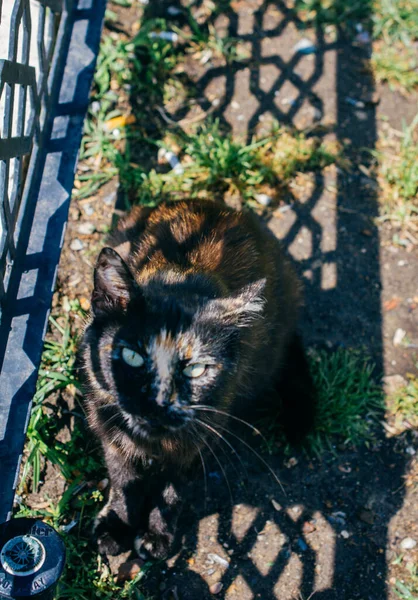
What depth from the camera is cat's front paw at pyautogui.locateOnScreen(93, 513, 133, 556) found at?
313 centimetres

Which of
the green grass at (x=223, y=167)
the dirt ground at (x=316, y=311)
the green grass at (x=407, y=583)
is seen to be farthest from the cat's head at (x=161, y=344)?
the green grass at (x=223, y=167)

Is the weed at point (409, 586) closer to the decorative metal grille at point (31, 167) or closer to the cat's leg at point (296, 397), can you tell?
the cat's leg at point (296, 397)

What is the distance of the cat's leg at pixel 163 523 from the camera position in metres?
3.14

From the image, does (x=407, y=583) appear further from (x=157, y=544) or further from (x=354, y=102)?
(x=354, y=102)

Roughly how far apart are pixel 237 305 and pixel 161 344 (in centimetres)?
37

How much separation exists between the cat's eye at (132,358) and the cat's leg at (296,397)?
1260mm

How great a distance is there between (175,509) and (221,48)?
3.53 m

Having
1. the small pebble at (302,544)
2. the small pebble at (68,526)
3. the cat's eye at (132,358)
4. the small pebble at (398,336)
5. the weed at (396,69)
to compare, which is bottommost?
the small pebble at (302,544)

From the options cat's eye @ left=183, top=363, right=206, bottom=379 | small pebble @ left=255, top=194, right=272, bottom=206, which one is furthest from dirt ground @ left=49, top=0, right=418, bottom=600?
cat's eye @ left=183, top=363, right=206, bottom=379

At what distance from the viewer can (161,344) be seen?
2.53 meters

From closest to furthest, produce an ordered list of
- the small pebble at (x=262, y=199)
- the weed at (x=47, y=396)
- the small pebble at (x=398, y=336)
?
the weed at (x=47, y=396) → the small pebble at (x=398, y=336) → the small pebble at (x=262, y=199)

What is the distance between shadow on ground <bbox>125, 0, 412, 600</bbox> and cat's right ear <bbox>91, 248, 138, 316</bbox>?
1280 millimetres

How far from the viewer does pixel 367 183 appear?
15.4 ft

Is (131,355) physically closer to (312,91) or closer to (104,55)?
(104,55)
